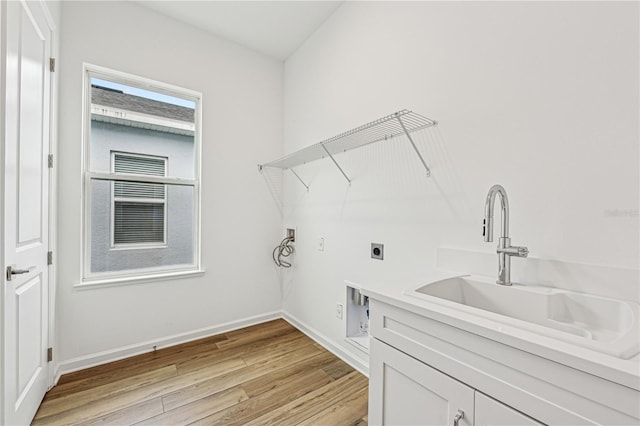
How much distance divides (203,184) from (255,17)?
A: 5.08ft

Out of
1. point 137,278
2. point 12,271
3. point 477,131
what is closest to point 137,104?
point 137,278

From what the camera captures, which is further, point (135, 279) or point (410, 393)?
point (135, 279)

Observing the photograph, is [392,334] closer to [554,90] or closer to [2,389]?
[554,90]

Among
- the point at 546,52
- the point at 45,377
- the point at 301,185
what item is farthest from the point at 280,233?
the point at 546,52

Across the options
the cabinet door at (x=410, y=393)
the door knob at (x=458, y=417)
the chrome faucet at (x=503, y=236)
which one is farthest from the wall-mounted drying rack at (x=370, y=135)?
the door knob at (x=458, y=417)

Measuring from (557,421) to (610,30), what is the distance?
4.26 ft

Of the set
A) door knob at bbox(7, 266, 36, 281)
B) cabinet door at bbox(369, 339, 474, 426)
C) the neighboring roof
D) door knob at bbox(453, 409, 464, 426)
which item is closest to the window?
the neighboring roof

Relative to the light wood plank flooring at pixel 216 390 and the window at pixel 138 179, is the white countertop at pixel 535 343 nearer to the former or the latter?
the light wood plank flooring at pixel 216 390

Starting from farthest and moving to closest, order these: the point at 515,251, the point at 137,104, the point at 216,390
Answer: the point at 137,104 < the point at 216,390 < the point at 515,251

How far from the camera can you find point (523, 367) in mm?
685

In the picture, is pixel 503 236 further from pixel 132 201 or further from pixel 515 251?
pixel 132 201

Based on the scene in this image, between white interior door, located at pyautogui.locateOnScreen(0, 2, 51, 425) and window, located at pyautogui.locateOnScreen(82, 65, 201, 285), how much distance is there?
0.45 meters

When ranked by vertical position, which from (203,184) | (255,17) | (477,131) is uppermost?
(255,17)

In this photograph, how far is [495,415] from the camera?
0.74 meters
